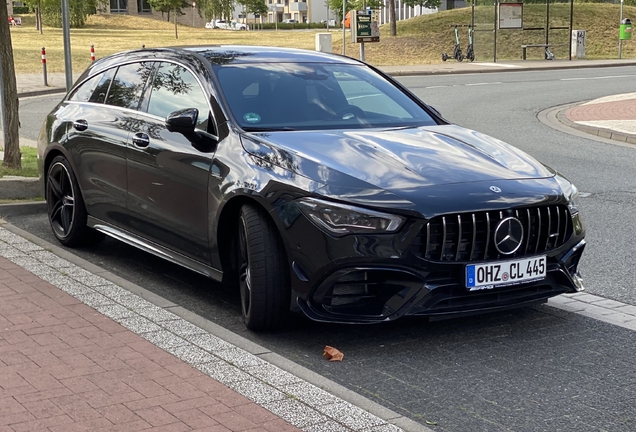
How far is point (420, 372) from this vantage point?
185 inches

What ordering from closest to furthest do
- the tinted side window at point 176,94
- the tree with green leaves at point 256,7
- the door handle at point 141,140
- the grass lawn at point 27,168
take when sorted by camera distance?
the tinted side window at point 176,94, the door handle at point 141,140, the grass lawn at point 27,168, the tree with green leaves at point 256,7

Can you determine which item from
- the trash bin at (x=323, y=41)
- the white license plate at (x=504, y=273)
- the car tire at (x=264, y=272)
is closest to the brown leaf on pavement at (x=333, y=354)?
the car tire at (x=264, y=272)

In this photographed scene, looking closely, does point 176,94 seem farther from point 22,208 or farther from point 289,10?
point 289,10

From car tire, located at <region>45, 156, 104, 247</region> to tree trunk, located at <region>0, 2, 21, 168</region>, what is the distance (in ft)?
8.84

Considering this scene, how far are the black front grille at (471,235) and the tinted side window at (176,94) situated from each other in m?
1.79

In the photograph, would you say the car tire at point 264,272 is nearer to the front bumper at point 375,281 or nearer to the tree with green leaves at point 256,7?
the front bumper at point 375,281

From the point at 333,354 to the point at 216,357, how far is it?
63 centimetres

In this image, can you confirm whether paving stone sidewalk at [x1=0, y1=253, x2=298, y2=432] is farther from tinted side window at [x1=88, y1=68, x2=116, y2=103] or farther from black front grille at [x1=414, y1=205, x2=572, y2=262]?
tinted side window at [x1=88, y1=68, x2=116, y2=103]

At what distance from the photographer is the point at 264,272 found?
5.11m

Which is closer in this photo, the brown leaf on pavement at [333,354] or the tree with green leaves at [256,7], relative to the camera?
the brown leaf on pavement at [333,354]

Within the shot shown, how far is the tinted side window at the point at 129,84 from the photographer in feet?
A: 22.1

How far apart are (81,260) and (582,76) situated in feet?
85.2

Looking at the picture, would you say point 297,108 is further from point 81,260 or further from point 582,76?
point 582,76

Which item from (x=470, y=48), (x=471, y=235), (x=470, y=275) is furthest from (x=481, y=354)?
(x=470, y=48)
